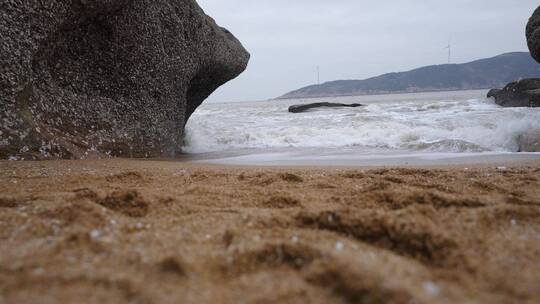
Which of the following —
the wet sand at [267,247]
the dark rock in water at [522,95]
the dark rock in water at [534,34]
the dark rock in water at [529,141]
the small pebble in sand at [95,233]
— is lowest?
the dark rock in water at [529,141]

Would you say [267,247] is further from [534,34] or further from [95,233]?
[534,34]

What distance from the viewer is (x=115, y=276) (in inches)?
33.7

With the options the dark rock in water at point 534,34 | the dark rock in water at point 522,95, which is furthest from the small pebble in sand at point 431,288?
the dark rock in water at point 534,34

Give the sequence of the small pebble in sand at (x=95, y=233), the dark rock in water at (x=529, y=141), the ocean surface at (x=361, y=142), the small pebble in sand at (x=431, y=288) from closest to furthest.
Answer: the small pebble in sand at (x=431, y=288), the small pebble in sand at (x=95, y=233), the dark rock in water at (x=529, y=141), the ocean surface at (x=361, y=142)

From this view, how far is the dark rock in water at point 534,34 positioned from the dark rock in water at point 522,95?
1.03m

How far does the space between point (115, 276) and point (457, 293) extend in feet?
2.70

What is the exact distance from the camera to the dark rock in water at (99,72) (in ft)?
8.89

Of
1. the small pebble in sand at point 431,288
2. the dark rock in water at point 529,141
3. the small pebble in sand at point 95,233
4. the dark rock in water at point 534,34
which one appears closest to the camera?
the small pebble in sand at point 431,288

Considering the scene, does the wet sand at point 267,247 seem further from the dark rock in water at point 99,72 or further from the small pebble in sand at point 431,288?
the dark rock in water at point 99,72

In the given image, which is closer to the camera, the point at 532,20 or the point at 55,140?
the point at 55,140

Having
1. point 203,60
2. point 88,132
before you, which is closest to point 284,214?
point 88,132

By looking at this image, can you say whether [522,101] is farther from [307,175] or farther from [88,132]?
[88,132]

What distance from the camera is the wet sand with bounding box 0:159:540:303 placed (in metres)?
0.82

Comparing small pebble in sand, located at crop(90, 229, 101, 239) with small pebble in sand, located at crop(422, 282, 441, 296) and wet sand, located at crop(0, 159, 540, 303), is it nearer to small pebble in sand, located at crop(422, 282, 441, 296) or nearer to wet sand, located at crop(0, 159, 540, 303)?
wet sand, located at crop(0, 159, 540, 303)
